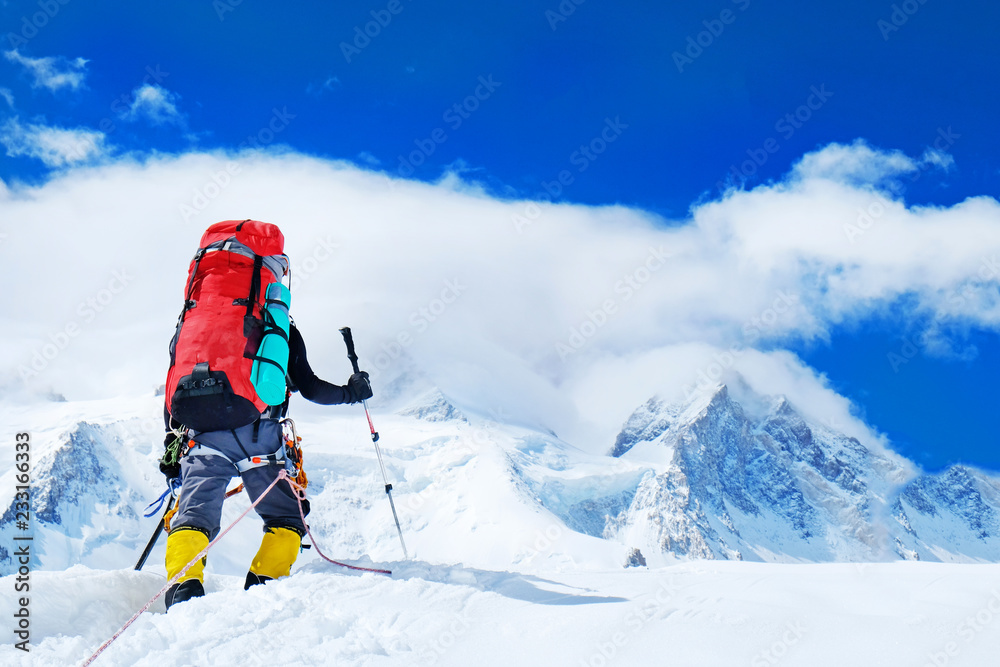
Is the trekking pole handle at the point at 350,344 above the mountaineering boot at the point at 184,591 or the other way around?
above

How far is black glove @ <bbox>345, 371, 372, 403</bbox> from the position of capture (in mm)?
6660

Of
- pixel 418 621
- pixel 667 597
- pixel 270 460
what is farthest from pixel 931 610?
pixel 270 460

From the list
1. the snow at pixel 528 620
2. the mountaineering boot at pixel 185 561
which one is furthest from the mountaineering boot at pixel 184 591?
the snow at pixel 528 620

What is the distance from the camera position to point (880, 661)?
12.5ft

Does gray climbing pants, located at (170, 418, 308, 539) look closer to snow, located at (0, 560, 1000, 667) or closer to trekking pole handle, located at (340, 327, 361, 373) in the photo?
snow, located at (0, 560, 1000, 667)

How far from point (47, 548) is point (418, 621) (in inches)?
8632

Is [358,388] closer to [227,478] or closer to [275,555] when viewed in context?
[227,478]

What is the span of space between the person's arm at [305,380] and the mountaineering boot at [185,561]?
4.87 feet

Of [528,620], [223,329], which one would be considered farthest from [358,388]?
[528,620]

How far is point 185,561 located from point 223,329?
5.61 ft

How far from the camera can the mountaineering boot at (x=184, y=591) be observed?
4.80m

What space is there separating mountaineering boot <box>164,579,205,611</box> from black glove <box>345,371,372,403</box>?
215 cm

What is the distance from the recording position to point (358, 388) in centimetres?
675

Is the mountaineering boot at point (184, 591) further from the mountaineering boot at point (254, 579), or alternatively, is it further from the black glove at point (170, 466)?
the black glove at point (170, 466)
